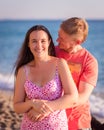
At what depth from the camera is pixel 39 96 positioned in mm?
1414

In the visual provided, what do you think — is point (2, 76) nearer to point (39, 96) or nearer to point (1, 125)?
point (1, 125)

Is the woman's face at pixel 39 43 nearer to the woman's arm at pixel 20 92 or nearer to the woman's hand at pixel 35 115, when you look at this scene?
the woman's arm at pixel 20 92

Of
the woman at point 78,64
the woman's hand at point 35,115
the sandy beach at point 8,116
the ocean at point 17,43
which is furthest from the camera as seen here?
the sandy beach at point 8,116

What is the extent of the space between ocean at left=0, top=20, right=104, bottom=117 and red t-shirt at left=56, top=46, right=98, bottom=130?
734mm

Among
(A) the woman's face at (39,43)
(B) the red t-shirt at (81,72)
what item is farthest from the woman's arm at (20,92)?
(B) the red t-shirt at (81,72)

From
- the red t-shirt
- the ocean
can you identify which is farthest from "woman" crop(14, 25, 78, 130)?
the ocean

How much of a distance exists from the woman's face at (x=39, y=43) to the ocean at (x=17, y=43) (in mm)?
840

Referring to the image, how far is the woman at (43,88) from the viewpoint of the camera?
1.40m

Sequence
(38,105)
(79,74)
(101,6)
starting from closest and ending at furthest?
(38,105) < (79,74) < (101,6)

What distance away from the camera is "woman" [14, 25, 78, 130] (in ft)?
4.59

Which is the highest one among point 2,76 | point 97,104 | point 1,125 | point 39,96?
point 39,96

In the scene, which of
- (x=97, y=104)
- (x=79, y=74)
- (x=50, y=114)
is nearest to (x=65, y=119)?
(x=50, y=114)

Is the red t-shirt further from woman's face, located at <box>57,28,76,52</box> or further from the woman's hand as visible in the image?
the woman's hand

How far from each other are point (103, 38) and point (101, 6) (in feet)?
0.75
